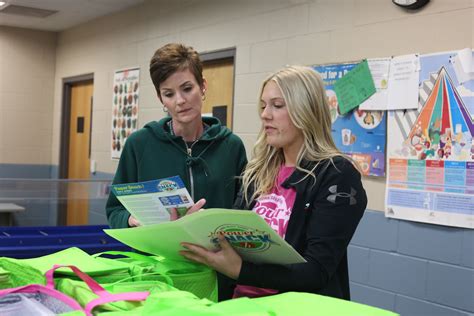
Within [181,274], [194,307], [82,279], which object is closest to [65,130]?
[181,274]

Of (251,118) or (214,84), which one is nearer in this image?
(251,118)

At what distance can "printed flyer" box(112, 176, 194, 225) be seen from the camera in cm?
133

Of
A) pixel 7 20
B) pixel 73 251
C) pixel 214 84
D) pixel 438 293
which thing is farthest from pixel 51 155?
pixel 73 251

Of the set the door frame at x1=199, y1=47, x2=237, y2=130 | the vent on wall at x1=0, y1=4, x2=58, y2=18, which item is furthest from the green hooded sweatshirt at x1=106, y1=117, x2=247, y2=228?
the vent on wall at x1=0, y1=4, x2=58, y2=18

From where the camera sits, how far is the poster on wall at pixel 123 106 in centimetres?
550

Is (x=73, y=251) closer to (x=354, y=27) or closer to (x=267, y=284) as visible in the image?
(x=267, y=284)

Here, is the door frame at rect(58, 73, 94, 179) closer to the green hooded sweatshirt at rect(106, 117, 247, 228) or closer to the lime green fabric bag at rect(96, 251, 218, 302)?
the green hooded sweatshirt at rect(106, 117, 247, 228)

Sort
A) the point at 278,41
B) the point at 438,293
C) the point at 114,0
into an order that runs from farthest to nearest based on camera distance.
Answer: the point at 114,0, the point at 278,41, the point at 438,293

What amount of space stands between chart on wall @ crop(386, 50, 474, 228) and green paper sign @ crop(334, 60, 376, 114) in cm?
23

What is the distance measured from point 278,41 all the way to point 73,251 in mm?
2668

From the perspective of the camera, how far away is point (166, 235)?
4.01 feet

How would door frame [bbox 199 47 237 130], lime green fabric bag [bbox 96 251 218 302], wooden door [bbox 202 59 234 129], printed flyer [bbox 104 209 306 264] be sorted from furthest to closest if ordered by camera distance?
wooden door [bbox 202 59 234 129] → door frame [bbox 199 47 237 130] → lime green fabric bag [bbox 96 251 218 302] → printed flyer [bbox 104 209 306 264]

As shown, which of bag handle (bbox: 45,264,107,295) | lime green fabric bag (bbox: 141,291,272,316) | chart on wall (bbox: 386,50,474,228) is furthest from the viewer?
chart on wall (bbox: 386,50,474,228)

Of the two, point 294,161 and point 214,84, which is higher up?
point 214,84
